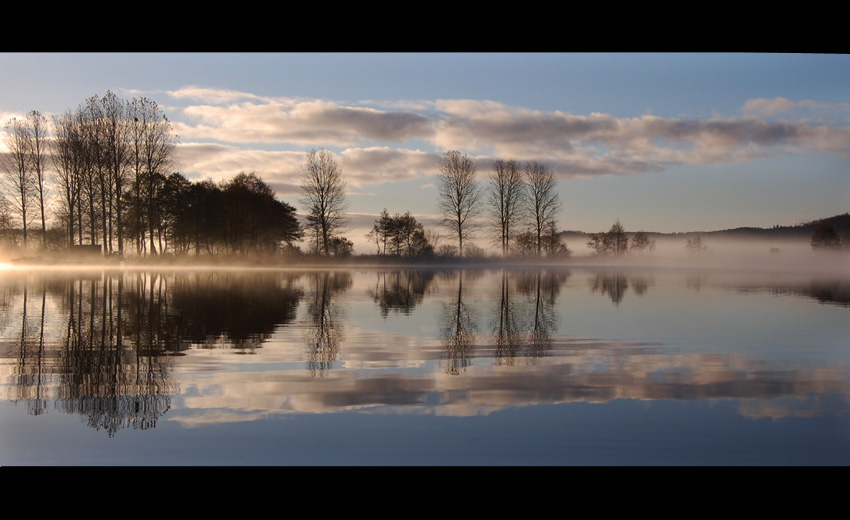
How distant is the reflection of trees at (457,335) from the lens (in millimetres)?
7973

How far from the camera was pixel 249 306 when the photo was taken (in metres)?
14.8

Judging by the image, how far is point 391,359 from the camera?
8.23 m

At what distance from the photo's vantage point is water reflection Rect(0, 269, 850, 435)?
20.0 ft

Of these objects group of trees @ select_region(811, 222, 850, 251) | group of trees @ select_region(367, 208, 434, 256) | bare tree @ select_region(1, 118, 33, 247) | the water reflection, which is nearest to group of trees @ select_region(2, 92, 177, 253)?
A: bare tree @ select_region(1, 118, 33, 247)

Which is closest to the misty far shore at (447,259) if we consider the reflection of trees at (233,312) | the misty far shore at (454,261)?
the misty far shore at (454,261)

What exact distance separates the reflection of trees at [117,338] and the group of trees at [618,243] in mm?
48182

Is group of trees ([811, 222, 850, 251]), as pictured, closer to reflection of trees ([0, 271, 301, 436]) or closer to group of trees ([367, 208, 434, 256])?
group of trees ([367, 208, 434, 256])

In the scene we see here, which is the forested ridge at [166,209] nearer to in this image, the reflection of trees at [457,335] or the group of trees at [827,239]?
the group of trees at [827,239]

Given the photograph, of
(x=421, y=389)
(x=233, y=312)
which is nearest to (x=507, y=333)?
(x=421, y=389)

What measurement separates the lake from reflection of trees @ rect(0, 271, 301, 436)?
5 cm

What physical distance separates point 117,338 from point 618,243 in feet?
195

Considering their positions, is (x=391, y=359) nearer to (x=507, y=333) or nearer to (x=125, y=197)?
(x=507, y=333)
